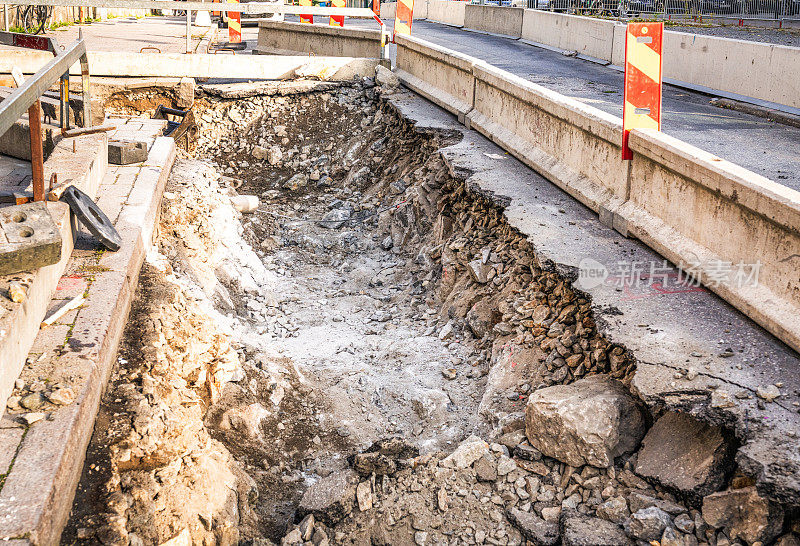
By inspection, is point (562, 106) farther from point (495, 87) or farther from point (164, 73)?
point (164, 73)

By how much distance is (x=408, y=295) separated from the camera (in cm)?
735

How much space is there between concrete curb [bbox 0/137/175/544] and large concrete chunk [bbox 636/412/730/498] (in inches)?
108

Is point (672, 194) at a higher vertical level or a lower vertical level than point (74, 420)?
higher

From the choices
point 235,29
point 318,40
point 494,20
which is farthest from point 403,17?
point 494,20

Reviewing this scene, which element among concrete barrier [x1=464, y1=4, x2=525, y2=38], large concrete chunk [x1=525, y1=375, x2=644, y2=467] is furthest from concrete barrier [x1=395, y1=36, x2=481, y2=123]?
concrete barrier [x1=464, y1=4, x2=525, y2=38]

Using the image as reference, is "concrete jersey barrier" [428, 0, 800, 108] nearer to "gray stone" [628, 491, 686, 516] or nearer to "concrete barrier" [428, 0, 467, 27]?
"concrete barrier" [428, 0, 467, 27]

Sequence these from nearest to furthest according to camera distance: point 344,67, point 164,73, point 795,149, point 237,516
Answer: point 237,516, point 795,149, point 164,73, point 344,67

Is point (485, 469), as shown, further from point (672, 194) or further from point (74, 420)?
point (672, 194)

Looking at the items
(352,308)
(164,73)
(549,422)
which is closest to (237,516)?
(549,422)

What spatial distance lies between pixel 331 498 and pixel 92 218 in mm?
2660

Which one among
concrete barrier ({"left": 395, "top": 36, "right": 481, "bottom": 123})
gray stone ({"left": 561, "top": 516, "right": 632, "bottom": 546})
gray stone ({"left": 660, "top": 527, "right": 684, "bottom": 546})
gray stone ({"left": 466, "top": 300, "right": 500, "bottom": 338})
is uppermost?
concrete barrier ({"left": 395, "top": 36, "right": 481, "bottom": 123})

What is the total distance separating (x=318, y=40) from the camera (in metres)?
15.5

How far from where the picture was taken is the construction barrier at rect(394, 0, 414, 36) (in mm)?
13461

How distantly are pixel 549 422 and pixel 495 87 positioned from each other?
590 cm
